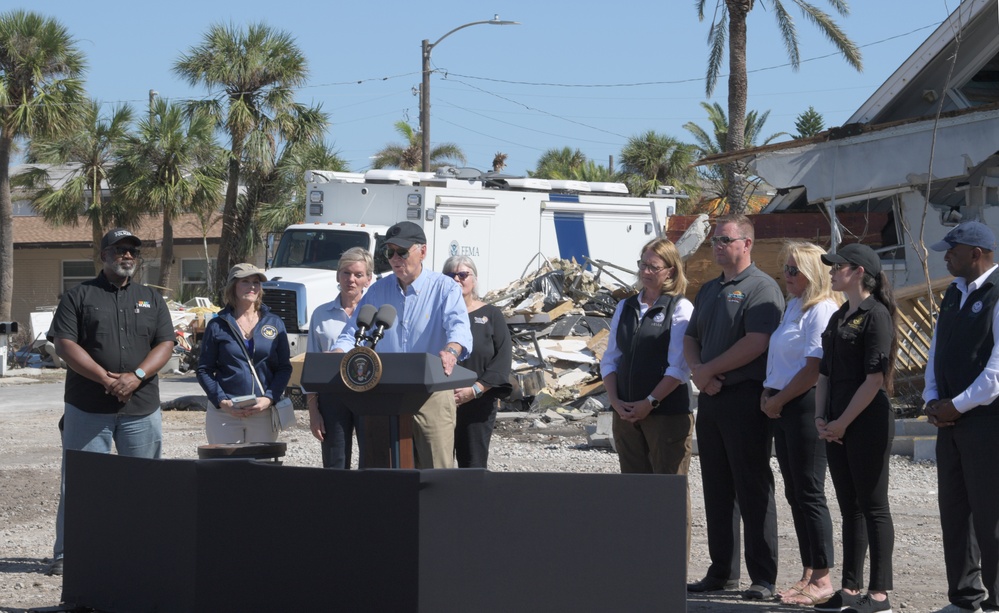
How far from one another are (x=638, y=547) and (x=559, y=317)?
1359 centimetres

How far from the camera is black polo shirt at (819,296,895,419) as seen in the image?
18.9 feet

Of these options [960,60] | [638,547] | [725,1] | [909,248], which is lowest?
[638,547]

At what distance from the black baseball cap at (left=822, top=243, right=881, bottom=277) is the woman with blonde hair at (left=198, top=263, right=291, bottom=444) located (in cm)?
348

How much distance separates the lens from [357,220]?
1981cm

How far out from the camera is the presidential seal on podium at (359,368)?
4637 millimetres

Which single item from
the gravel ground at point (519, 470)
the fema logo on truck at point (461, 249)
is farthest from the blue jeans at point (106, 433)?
the fema logo on truck at point (461, 249)

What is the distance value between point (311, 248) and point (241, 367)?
503 inches

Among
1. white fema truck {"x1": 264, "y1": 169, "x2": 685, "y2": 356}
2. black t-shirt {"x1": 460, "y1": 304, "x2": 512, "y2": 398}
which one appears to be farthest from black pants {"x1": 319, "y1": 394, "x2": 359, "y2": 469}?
white fema truck {"x1": 264, "y1": 169, "x2": 685, "y2": 356}

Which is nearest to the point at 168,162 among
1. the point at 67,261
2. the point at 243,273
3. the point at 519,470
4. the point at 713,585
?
the point at 67,261

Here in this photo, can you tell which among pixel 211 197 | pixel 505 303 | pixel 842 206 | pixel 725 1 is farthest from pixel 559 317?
pixel 211 197

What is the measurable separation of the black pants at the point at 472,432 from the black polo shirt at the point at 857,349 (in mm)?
2263

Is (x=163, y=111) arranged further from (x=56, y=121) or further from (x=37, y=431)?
(x=37, y=431)

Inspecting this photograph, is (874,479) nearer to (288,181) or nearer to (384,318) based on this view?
(384,318)

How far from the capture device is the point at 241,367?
23.9ft
